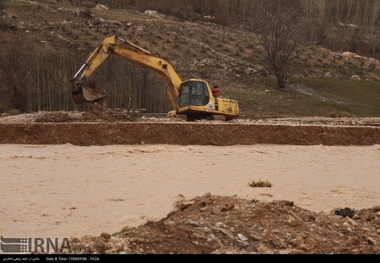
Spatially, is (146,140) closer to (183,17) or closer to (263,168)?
(263,168)

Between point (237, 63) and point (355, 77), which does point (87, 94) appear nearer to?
point (237, 63)

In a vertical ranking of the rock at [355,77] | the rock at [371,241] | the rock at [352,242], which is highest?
the rock at [355,77]

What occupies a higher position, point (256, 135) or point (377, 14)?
point (377, 14)

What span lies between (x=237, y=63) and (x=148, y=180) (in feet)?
107

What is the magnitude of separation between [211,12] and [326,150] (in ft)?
190

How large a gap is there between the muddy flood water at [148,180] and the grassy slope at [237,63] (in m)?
→ 15.6

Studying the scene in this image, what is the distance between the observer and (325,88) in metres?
44.8

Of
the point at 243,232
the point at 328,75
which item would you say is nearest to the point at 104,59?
the point at 243,232

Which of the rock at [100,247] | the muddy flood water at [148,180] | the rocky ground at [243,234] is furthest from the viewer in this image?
the muddy flood water at [148,180]

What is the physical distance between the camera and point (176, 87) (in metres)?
26.4

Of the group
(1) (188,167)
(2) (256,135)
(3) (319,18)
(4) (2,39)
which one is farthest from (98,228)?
(3) (319,18)

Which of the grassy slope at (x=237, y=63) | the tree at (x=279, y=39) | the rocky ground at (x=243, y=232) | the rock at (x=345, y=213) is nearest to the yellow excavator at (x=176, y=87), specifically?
the grassy slope at (x=237, y=63)

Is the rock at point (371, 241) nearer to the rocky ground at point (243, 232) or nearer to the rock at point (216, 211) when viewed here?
the rocky ground at point (243, 232)

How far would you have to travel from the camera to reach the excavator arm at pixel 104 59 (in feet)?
76.6
